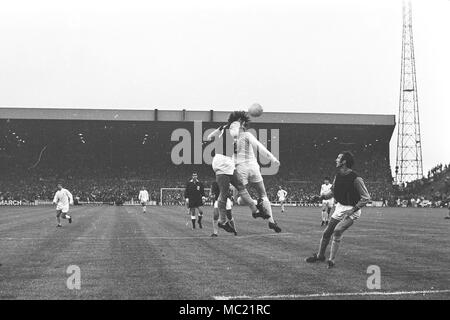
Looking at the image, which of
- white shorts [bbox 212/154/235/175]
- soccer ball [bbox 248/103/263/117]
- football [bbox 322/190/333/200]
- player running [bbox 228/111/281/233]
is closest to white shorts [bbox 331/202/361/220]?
football [bbox 322/190/333/200]

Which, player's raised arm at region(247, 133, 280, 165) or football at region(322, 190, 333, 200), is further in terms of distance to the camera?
football at region(322, 190, 333, 200)

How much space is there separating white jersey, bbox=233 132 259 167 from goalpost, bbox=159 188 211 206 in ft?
215

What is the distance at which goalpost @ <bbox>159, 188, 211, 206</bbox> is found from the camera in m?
77.3

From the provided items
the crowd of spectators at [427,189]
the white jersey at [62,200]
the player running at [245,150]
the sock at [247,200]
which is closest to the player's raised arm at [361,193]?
the player running at [245,150]

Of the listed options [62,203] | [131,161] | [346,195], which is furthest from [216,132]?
[131,161]

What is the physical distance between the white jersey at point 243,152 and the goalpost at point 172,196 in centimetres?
6559

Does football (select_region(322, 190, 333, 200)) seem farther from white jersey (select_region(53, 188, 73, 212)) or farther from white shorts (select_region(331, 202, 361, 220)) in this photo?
white jersey (select_region(53, 188, 73, 212))

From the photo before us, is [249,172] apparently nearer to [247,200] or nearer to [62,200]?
[247,200]

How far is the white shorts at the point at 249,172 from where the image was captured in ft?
36.2

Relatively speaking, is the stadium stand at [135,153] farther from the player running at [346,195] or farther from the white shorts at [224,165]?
the white shorts at [224,165]

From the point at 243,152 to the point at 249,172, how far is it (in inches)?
13.0

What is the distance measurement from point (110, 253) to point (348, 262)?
5.46 metres

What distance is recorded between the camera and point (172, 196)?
7831cm
